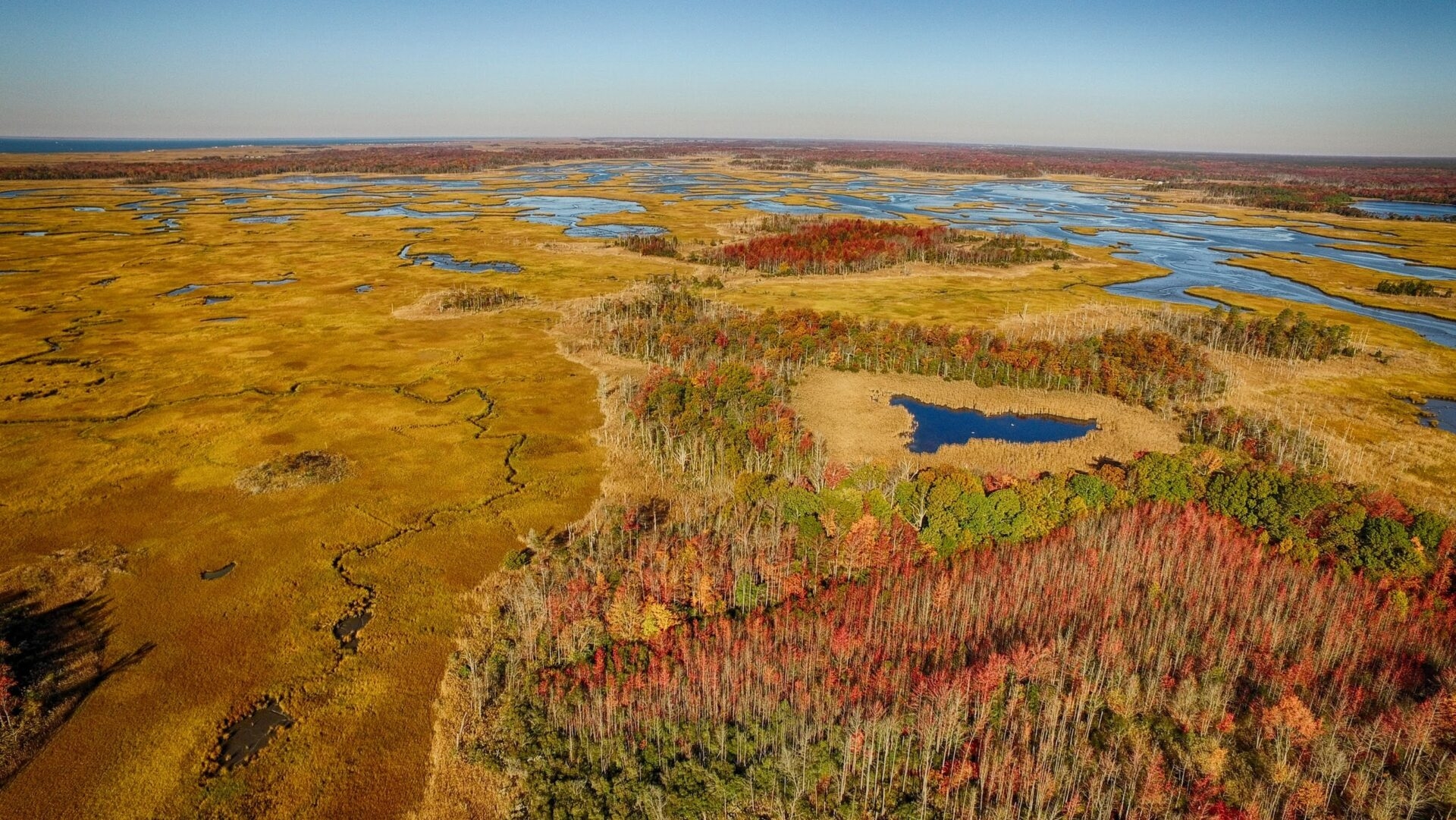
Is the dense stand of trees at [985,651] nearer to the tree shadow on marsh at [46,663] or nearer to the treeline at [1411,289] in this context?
the tree shadow on marsh at [46,663]

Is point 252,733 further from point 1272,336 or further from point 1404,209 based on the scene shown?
point 1404,209

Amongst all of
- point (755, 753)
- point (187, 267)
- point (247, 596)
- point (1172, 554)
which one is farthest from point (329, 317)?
point (1172, 554)

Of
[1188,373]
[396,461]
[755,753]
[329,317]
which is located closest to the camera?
[755,753]

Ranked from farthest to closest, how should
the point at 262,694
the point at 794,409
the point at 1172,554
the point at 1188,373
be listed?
the point at 1188,373 < the point at 794,409 < the point at 1172,554 < the point at 262,694

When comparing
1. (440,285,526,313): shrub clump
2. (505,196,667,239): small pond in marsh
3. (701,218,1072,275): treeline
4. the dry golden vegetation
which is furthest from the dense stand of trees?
(505,196,667,239): small pond in marsh

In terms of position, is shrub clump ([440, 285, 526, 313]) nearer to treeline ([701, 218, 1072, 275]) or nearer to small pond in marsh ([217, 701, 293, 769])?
treeline ([701, 218, 1072, 275])

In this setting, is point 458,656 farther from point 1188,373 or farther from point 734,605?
point 1188,373
